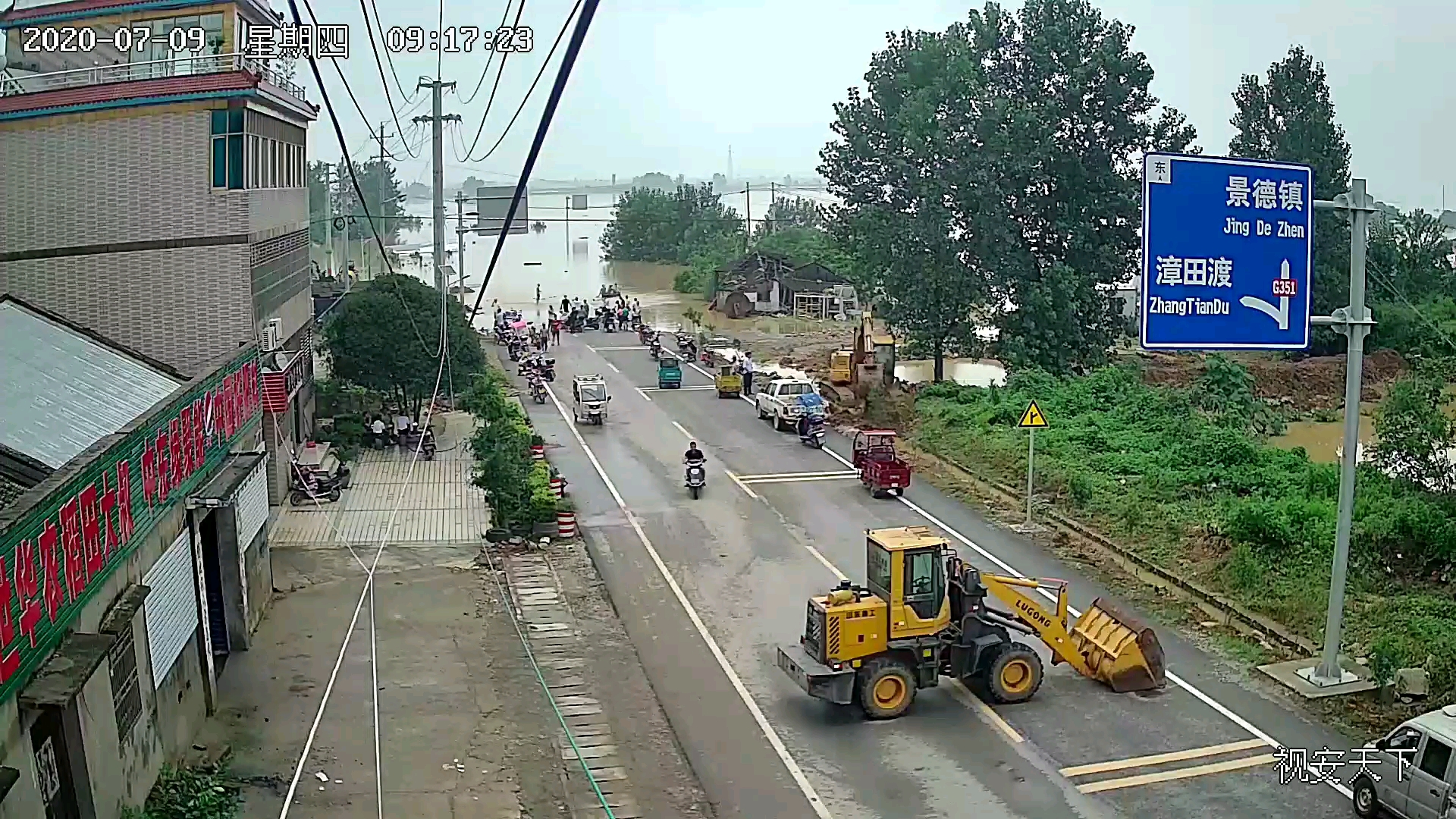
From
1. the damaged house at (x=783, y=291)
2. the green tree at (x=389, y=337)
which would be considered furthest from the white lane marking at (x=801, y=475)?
the damaged house at (x=783, y=291)

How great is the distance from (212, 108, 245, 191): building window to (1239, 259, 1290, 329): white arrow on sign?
1440 centimetres

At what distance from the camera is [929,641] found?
45.6 feet

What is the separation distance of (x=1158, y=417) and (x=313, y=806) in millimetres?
22392

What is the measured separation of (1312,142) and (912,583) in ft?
129

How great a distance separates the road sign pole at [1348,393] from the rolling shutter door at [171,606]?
445 inches

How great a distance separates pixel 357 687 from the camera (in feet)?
48.3

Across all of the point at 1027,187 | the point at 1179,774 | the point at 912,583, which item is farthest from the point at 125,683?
the point at 1027,187

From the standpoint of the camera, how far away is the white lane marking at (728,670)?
12.1m

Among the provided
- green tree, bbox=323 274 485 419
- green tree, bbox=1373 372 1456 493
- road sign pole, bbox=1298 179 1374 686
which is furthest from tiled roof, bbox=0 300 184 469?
green tree, bbox=1373 372 1456 493

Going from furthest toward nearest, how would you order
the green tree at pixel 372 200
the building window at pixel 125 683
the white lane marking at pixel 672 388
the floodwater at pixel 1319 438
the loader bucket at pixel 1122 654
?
the green tree at pixel 372 200, the white lane marking at pixel 672 388, the floodwater at pixel 1319 438, the loader bucket at pixel 1122 654, the building window at pixel 125 683

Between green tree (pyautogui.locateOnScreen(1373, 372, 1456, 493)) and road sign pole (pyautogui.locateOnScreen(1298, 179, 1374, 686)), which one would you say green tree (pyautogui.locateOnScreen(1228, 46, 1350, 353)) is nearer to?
green tree (pyautogui.locateOnScreen(1373, 372, 1456, 493))

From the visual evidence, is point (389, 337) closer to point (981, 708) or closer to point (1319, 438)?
point (981, 708)

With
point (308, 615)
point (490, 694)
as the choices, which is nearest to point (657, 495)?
point (308, 615)

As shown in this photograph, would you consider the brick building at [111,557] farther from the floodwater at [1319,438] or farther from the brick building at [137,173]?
the floodwater at [1319,438]
